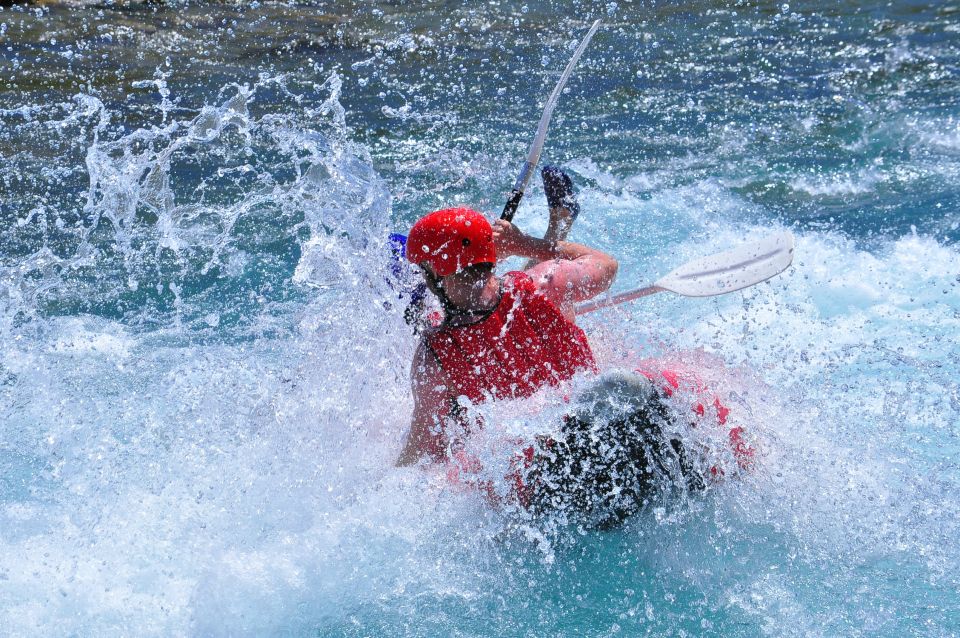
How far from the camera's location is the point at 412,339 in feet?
11.5

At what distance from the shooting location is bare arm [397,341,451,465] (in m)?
2.82

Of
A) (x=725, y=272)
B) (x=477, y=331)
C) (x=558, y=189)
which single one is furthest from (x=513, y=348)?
(x=725, y=272)

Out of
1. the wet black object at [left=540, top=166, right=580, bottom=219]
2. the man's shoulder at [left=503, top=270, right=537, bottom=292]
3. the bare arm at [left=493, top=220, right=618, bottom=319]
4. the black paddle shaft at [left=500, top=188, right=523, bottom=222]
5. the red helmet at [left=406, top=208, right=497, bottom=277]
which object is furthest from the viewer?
the black paddle shaft at [left=500, top=188, right=523, bottom=222]

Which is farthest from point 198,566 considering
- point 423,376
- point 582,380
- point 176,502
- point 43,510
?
point 582,380

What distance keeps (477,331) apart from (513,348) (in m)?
0.14

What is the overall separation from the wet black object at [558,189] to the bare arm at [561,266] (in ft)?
0.47

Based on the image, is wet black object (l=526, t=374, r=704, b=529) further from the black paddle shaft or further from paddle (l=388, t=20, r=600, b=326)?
the black paddle shaft

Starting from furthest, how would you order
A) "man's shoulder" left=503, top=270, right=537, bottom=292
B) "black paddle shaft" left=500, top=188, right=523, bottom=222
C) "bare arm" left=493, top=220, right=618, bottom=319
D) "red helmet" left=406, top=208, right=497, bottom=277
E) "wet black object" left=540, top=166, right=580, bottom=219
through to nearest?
"black paddle shaft" left=500, top=188, right=523, bottom=222 → "wet black object" left=540, top=166, right=580, bottom=219 → "bare arm" left=493, top=220, right=618, bottom=319 → "man's shoulder" left=503, top=270, right=537, bottom=292 → "red helmet" left=406, top=208, right=497, bottom=277

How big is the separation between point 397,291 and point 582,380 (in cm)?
96

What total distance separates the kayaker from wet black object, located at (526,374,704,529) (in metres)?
0.17

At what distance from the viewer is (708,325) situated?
466cm

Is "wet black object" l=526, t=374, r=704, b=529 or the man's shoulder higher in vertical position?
the man's shoulder

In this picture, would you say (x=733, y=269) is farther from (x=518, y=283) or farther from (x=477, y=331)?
(x=477, y=331)

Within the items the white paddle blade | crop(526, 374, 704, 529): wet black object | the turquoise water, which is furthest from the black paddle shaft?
crop(526, 374, 704, 529): wet black object
